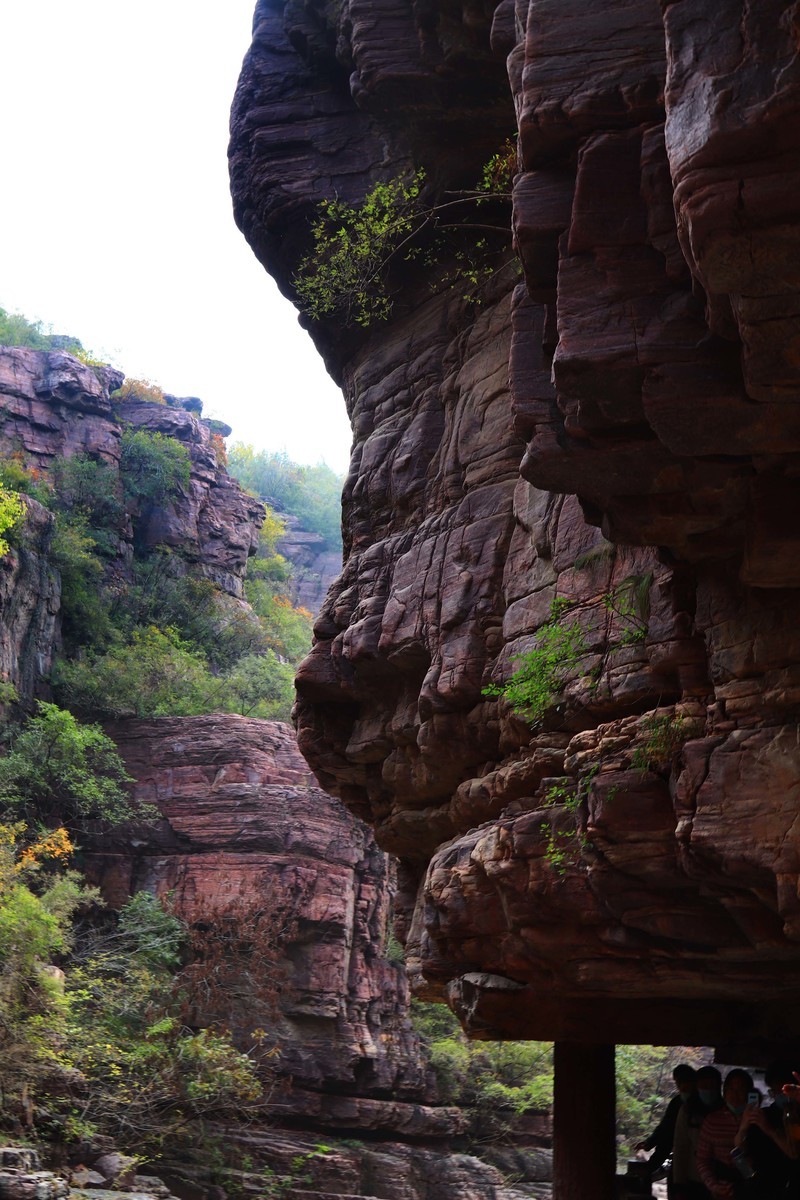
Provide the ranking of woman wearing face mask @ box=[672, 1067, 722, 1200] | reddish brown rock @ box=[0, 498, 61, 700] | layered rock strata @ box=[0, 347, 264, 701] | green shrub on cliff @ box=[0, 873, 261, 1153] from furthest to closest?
layered rock strata @ box=[0, 347, 264, 701] < reddish brown rock @ box=[0, 498, 61, 700] < green shrub on cliff @ box=[0, 873, 261, 1153] < woman wearing face mask @ box=[672, 1067, 722, 1200]

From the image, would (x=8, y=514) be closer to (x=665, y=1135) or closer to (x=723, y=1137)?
(x=665, y=1135)

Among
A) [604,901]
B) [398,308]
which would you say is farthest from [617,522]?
[398,308]

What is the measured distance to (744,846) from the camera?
6488 millimetres

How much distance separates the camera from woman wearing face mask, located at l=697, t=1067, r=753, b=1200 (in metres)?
8.10

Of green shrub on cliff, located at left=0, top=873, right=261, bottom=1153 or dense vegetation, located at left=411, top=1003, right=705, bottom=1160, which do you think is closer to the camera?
green shrub on cliff, located at left=0, top=873, right=261, bottom=1153

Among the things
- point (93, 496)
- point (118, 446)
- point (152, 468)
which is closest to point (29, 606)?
point (93, 496)

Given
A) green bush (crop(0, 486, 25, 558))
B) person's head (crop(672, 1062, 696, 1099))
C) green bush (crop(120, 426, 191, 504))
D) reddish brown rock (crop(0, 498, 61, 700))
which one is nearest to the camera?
person's head (crop(672, 1062, 696, 1099))

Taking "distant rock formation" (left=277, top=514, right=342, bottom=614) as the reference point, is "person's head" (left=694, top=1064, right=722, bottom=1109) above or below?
below

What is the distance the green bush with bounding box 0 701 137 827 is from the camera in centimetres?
2614

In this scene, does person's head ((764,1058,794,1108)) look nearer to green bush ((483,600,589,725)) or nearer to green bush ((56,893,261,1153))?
green bush ((483,600,589,725))

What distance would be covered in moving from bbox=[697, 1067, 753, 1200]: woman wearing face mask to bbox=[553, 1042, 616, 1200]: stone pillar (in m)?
2.60

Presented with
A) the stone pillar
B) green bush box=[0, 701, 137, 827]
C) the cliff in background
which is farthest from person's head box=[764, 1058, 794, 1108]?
green bush box=[0, 701, 137, 827]

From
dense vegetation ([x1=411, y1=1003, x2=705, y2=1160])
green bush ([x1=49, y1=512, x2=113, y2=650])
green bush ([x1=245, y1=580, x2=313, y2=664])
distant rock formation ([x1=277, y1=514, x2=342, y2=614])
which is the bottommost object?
dense vegetation ([x1=411, y1=1003, x2=705, y2=1160])

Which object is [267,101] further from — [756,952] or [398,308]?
[756,952]
